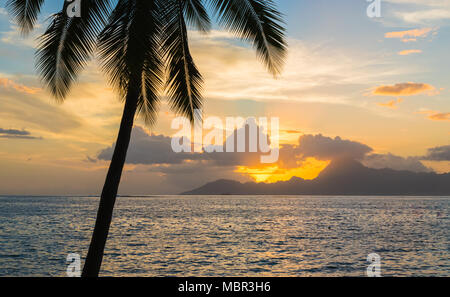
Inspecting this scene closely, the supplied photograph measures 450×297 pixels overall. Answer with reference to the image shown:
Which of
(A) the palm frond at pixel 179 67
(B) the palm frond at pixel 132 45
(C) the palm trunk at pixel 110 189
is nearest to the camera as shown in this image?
(B) the palm frond at pixel 132 45

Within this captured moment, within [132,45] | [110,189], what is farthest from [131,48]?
[110,189]

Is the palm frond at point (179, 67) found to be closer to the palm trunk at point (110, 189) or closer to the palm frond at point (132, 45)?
the palm frond at point (132, 45)

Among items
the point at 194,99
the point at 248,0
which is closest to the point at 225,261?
the point at 194,99

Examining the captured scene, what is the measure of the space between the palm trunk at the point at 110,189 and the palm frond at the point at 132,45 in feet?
1.74

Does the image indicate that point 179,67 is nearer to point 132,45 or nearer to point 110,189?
point 132,45

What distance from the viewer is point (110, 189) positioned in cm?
838

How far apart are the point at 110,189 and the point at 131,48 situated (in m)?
2.97

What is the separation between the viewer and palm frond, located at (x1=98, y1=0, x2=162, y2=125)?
23.9 ft

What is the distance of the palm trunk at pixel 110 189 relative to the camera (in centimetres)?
834

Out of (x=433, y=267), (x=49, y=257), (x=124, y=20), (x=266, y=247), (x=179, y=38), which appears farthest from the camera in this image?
(x=266, y=247)

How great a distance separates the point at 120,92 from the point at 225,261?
75.4 feet
